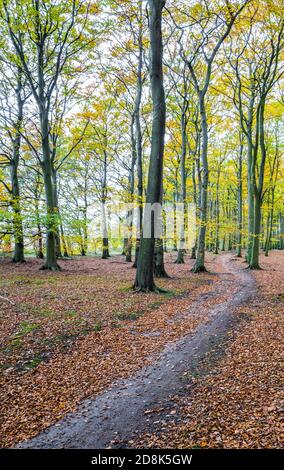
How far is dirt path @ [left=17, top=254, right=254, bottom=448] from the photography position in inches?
136

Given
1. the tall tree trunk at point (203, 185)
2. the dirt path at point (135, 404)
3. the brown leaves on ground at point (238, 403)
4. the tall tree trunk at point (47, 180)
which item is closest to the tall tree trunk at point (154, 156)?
the dirt path at point (135, 404)

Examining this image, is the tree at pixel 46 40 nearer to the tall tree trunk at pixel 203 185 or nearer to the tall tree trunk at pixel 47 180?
the tall tree trunk at pixel 47 180

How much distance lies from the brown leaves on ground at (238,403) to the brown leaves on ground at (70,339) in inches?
54.6

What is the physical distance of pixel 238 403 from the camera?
390 centimetres

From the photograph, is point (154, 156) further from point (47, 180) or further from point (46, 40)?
point (46, 40)

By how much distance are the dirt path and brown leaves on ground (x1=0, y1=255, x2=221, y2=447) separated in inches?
8.6

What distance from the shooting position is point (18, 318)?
7594 mm

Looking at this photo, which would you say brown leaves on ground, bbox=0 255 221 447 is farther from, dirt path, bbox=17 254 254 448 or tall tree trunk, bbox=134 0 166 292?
tall tree trunk, bbox=134 0 166 292

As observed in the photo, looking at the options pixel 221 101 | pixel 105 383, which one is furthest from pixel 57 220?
pixel 221 101

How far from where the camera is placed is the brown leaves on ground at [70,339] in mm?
4215

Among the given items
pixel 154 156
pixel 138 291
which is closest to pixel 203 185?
pixel 154 156

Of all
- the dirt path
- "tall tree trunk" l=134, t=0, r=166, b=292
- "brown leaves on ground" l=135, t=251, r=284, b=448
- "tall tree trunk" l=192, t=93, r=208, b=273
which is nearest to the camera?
"brown leaves on ground" l=135, t=251, r=284, b=448

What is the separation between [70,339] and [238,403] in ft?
12.5

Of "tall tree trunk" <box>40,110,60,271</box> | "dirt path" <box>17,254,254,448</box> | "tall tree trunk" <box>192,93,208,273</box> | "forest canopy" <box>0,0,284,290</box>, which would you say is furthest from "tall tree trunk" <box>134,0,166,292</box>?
"tall tree trunk" <box>40,110,60,271</box>
